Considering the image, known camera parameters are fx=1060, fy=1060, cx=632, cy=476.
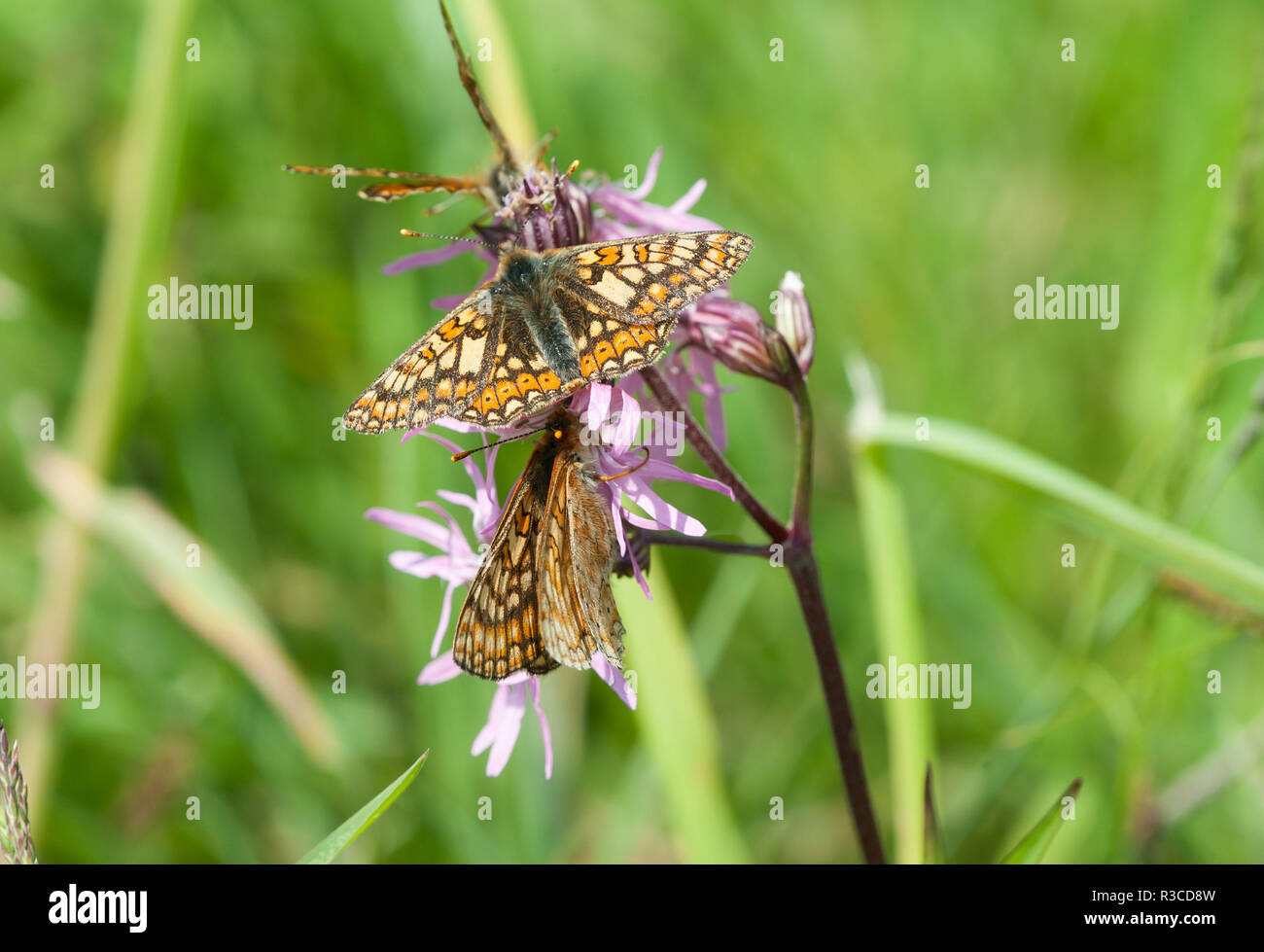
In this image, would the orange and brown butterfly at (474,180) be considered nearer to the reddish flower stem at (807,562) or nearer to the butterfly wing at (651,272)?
the butterfly wing at (651,272)

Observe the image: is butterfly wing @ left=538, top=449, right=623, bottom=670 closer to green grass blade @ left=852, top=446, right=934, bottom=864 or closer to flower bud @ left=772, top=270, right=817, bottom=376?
flower bud @ left=772, top=270, right=817, bottom=376

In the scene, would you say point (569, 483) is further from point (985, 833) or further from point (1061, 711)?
point (985, 833)

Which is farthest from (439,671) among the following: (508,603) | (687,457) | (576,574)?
(687,457)

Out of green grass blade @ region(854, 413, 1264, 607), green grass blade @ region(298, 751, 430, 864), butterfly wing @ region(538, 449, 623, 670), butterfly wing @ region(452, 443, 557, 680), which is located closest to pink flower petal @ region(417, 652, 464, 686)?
butterfly wing @ region(452, 443, 557, 680)

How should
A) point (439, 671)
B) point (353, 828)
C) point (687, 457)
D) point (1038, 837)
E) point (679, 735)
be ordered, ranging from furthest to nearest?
point (687, 457)
point (679, 735)
point (439, 671)
point (1038, 837)
point (353, 828)

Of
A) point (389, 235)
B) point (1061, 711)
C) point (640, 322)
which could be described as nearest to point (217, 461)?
point (389, 235)

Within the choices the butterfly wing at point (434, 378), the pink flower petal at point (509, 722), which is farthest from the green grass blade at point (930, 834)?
the butterfly wing at point (434, 378)

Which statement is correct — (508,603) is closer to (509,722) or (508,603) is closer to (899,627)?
(509,722)
